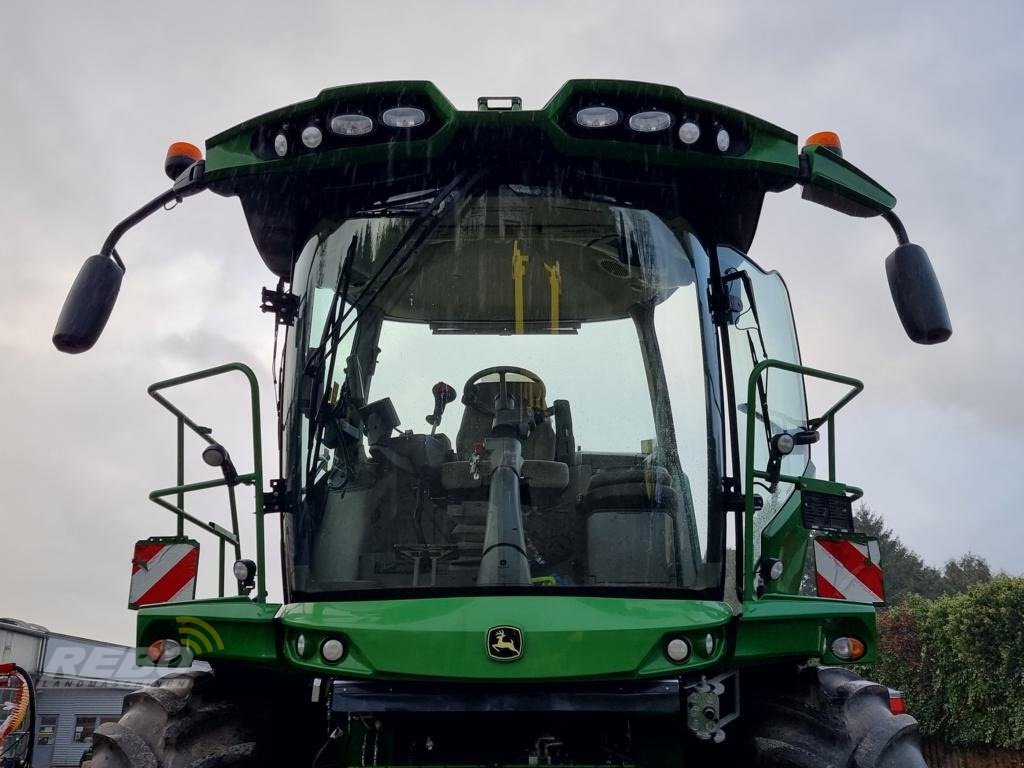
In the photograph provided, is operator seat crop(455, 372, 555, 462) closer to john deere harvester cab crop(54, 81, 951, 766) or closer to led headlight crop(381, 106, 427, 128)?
john deere harvester cab crop(54, 81, 951, 766)

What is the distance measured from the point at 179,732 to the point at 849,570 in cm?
223

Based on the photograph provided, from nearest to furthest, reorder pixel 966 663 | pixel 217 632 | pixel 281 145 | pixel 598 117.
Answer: pixel 217 632
pixel 598 117
pixel 281 145
pixel 966 663

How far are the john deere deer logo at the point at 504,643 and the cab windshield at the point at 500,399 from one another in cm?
41

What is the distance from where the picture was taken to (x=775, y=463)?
3.77 m

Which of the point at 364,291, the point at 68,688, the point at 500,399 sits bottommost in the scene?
the point at 500,399

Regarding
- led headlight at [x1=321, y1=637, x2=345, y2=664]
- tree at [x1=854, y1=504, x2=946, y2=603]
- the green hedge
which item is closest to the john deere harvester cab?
led headlight at [x1=321, y1=637, x2=345, y2=664]

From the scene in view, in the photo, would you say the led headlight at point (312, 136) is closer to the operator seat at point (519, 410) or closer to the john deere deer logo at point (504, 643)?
the operator seat at point (519, 410)

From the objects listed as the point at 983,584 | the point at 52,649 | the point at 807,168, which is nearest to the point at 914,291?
the point at 807,168

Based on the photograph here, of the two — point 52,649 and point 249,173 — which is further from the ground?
point 52,649

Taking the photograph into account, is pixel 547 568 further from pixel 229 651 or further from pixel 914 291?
pixel 914 291

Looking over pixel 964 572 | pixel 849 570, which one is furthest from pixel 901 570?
pixel 849 570

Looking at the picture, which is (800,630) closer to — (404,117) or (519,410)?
(519,410)

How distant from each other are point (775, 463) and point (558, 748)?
3.98 feet

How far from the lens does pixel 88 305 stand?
3.72 metres
